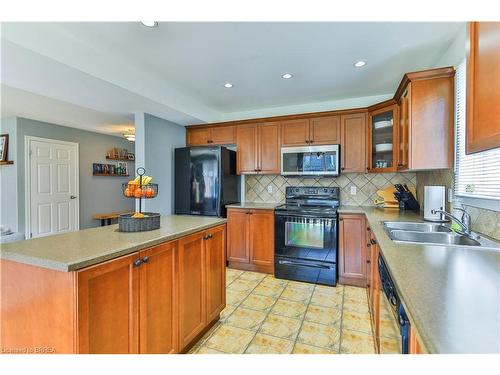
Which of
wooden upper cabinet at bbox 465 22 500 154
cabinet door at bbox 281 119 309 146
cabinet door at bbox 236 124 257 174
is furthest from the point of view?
cabinet door at bbox 236 124 257 174

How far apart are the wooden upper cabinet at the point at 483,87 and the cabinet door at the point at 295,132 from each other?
7.53 feet

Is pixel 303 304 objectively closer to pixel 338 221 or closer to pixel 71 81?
pixel 338 221

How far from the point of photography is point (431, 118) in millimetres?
2029

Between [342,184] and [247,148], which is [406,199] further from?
[247,148]

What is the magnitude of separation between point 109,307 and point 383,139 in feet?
10.2

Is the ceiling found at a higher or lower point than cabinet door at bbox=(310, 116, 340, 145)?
higher

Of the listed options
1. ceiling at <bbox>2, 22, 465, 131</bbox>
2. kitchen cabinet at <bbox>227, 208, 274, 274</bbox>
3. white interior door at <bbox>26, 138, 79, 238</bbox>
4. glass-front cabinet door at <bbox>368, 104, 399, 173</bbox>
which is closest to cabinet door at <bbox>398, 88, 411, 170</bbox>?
glass-front cabinet door at <bbox>368, 104, 399, 173</bbox>

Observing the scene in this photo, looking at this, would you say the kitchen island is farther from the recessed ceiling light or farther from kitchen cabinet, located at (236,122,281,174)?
kitchen cabinet, located at (236,122,281,174)

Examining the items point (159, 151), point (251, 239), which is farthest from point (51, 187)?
point (251, 239)

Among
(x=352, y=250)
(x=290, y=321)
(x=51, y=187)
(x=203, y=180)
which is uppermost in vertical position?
(x=203, y=180)

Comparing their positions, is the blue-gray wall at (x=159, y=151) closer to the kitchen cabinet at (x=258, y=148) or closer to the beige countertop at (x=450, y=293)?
the kitchen cabinet at (x=258, y=148)

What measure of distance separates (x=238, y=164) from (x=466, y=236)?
2.77m

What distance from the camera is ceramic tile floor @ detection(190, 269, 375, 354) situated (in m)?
1.84
